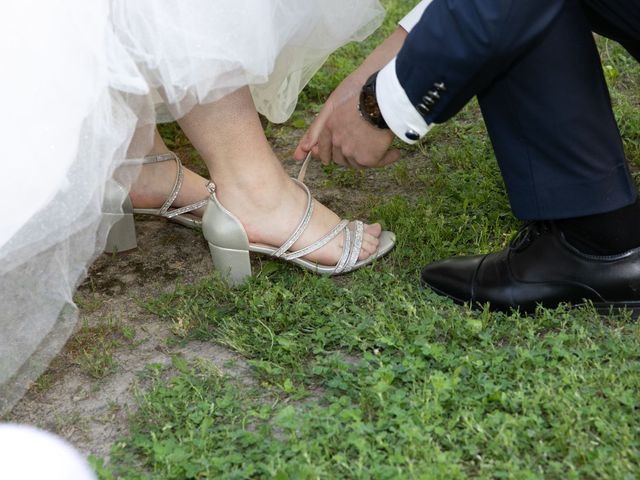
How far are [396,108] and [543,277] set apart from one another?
1.50ft

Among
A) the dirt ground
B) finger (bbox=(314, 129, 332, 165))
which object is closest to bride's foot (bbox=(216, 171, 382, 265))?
finger (bbox=(314, 129, 332, 165))

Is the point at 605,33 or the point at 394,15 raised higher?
the point at 605,33

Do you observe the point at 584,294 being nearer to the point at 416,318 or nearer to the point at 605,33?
the point at 416,318

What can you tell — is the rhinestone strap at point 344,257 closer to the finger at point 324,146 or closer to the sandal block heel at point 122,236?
the finger at point 324,146

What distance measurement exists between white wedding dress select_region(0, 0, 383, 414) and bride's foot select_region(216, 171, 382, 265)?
271mm

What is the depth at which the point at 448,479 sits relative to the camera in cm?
129

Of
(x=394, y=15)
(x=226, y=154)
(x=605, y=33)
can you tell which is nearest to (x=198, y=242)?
(x=226, y=154)

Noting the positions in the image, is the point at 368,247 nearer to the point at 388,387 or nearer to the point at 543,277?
the point at 543,277

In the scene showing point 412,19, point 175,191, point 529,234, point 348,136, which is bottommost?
point 175,191

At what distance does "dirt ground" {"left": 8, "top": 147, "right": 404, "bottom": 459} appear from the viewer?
1.58 meters

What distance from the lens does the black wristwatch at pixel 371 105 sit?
1607mm

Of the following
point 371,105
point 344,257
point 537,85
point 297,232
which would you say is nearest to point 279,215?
point 297,232

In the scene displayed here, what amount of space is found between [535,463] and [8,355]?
899 millimetres

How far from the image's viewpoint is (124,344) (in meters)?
1.80
